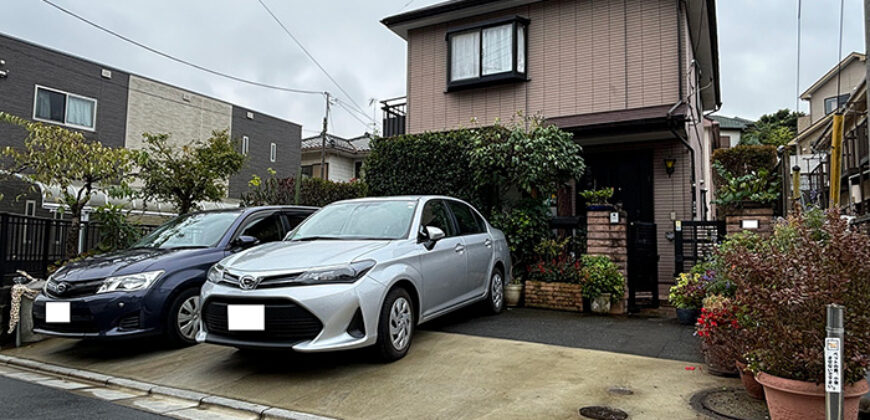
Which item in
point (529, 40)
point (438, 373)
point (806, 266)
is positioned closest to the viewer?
point (806, 266)

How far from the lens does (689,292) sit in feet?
18.5

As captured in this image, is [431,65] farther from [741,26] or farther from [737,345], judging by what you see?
[737,345]

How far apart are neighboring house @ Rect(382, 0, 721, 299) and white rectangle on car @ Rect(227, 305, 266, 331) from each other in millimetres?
6326

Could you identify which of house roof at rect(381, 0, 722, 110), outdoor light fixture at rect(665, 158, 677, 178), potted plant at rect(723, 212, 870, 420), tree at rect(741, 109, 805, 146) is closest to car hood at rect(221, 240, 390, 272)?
potted plant at rect(723, 212, 870, 420)

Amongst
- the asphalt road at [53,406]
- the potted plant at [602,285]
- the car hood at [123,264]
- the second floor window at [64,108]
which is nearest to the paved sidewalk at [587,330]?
the potted plant at [602,285]

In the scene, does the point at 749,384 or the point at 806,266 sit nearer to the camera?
the point at 806,266

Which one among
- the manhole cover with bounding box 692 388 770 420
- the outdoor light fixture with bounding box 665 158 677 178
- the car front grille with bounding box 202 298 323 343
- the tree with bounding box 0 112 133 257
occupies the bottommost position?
the manhole cover with bounding box 692 388 770 420

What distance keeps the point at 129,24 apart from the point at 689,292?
535 inches

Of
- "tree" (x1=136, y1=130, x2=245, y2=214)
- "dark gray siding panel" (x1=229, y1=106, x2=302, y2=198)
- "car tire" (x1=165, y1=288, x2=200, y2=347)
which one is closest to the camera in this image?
"car tire" (x1=165, y1=288, x2=200, y2=347)

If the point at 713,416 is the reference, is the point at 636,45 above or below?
above

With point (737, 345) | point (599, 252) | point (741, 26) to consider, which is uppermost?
point (741, 26)

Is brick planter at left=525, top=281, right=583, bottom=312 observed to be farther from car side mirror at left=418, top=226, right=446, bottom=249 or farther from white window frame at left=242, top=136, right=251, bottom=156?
white window frame at left=242, top=136, right=251, bottom=156

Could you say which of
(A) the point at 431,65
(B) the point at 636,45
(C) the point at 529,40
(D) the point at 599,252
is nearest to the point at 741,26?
(B) the point at 636,45

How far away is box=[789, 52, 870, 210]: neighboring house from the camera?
9484 millimetres
